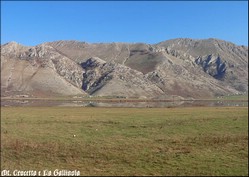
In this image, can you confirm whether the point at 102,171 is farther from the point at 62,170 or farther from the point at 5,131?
the point at 5,131

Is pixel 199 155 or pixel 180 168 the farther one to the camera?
pixel 199 155

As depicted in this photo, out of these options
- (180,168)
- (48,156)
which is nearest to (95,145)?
(48,156)

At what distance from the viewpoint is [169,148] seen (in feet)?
111

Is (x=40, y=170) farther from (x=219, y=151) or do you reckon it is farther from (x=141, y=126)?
(x=141, y=126)

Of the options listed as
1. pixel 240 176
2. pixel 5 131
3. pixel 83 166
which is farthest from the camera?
pixel 5 131

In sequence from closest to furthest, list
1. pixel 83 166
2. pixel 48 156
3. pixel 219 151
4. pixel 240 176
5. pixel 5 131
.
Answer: pixel 240 176
pixel 83 166
pixel 48 156
pixel 219 151
pixel 5 131

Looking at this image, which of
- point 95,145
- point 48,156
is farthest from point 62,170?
point 95,145

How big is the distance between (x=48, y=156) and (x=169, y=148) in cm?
Result: 1284

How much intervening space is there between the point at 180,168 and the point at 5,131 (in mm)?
27142

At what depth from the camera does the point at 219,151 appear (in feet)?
108

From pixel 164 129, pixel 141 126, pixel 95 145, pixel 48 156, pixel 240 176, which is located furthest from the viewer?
pixel 141 126

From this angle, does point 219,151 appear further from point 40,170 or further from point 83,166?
point 40,170

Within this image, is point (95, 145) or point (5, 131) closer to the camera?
point (95, 145)

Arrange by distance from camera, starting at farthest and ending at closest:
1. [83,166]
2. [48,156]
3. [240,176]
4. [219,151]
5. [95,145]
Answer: [95,145]
[219,151]
[48,156]
[83,166]
[240,176]
